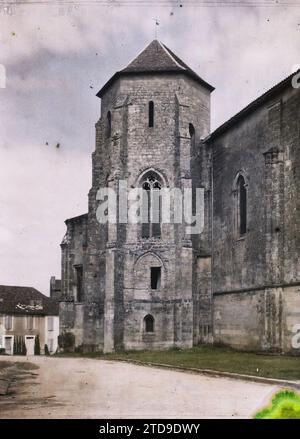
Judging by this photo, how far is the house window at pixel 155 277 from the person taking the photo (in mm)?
25875

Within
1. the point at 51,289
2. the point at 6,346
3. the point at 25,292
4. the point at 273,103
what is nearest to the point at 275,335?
the point at 273,103

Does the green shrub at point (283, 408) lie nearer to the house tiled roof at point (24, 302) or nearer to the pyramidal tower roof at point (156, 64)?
the pyramidal tower roof at point (156, 64)

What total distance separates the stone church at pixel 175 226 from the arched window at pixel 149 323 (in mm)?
44

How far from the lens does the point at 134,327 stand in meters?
25.2

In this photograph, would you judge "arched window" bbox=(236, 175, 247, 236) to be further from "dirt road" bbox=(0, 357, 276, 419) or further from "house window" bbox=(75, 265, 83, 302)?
"dirt road" bbox=(0, 357, 276, 419)

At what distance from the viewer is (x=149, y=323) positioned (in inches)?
1005

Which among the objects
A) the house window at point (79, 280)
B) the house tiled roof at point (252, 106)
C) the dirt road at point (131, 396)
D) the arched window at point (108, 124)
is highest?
the arched window at point (108, 124)

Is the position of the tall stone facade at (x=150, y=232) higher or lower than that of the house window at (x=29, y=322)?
higher

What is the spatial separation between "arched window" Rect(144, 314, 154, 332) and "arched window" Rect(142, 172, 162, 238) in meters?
3.60

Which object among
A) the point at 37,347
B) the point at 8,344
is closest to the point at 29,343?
the point at 8,344

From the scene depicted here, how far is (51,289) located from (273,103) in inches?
1711

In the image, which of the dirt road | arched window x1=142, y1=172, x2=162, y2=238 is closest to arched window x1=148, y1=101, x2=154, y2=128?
arched window x1=142, y1=172, x2=162, y2=238

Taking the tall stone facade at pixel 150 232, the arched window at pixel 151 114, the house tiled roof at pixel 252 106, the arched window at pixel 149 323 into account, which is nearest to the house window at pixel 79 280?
the tall stone facade at pixel 150 232

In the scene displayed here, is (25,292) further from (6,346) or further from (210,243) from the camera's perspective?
(210,243)
